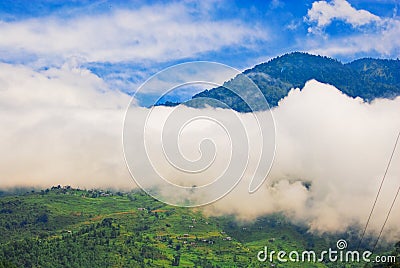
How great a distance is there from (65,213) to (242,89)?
164m

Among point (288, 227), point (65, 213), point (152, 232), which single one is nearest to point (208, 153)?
point (152, 232)

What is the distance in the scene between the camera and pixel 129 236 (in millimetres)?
131500

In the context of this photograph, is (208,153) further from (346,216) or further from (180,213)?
(346,216)

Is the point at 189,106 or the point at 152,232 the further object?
the point at 152,232

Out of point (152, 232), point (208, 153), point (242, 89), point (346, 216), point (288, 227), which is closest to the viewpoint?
point (208, 153)

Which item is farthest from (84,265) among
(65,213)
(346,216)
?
(346,216)

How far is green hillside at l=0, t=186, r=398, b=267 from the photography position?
4368 inches

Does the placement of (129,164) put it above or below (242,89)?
below

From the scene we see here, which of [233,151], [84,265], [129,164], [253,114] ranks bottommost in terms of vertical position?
[84,265]

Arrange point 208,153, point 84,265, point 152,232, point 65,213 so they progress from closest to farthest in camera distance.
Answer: point 208,153 → point 84,265 → point 152,232 → point 65,213

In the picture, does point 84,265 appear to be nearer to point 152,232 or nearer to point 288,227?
point 152,232

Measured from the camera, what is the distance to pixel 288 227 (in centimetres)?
18750

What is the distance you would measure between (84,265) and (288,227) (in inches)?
3917

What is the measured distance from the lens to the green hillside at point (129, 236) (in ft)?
364
